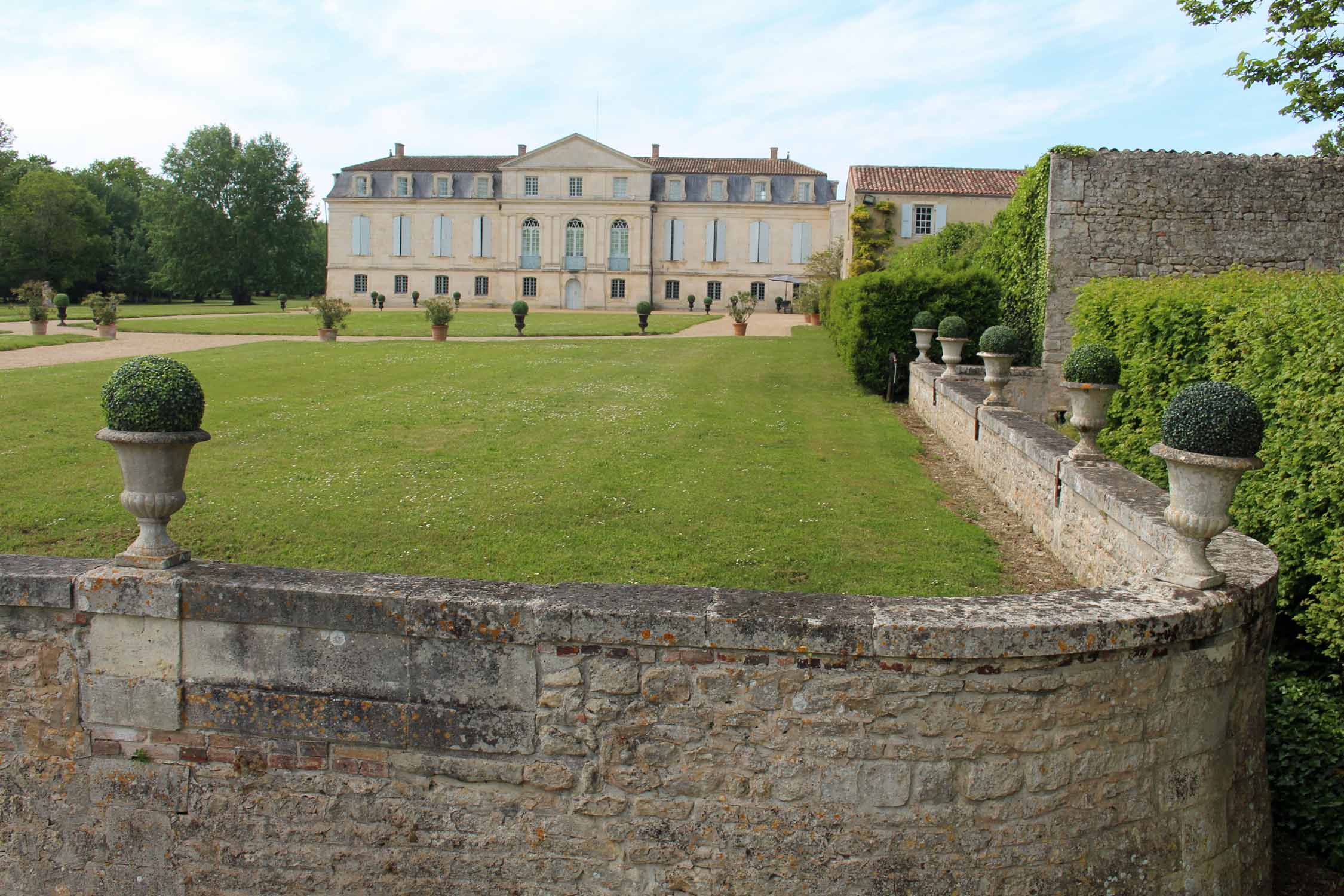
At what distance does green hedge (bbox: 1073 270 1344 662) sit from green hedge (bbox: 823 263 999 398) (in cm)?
694

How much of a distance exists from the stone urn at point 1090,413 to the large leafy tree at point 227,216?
175 feet

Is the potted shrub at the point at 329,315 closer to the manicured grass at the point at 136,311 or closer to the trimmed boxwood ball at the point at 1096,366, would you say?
the manicured grass at the point at 136,311

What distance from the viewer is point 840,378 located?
17469 mm

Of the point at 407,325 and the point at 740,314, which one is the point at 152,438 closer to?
the point at 740,314

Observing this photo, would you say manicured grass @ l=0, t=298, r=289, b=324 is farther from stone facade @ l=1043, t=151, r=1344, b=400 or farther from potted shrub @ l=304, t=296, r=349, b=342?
stone facade @ l=1043, t=151, r=1344, b=400

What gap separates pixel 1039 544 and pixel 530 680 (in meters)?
5.05

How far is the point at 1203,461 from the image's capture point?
3807 millimetres

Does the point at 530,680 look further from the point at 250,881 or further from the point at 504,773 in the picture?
the point at 250,881

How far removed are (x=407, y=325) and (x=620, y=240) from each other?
75.4 ft

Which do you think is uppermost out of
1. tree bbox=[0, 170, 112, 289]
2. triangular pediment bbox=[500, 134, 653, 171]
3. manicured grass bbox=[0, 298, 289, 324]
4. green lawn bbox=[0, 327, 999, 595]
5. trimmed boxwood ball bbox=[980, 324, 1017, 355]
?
triangular pediment bbox=[500, 134, 653, 171]

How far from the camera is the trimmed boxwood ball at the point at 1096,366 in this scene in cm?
674

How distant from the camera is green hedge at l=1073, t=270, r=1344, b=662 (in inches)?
209

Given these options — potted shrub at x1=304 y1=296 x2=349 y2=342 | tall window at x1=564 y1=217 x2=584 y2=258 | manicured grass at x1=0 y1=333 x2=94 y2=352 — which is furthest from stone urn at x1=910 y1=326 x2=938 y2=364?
tall window at x1=564 y1=217 x2=584 y2=258

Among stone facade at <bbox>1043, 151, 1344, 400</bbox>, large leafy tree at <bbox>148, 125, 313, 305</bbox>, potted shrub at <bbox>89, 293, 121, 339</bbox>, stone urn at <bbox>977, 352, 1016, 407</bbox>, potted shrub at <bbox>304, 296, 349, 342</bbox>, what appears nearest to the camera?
stone urn at <bbox>977, 352, 1016, 407</bbox>
